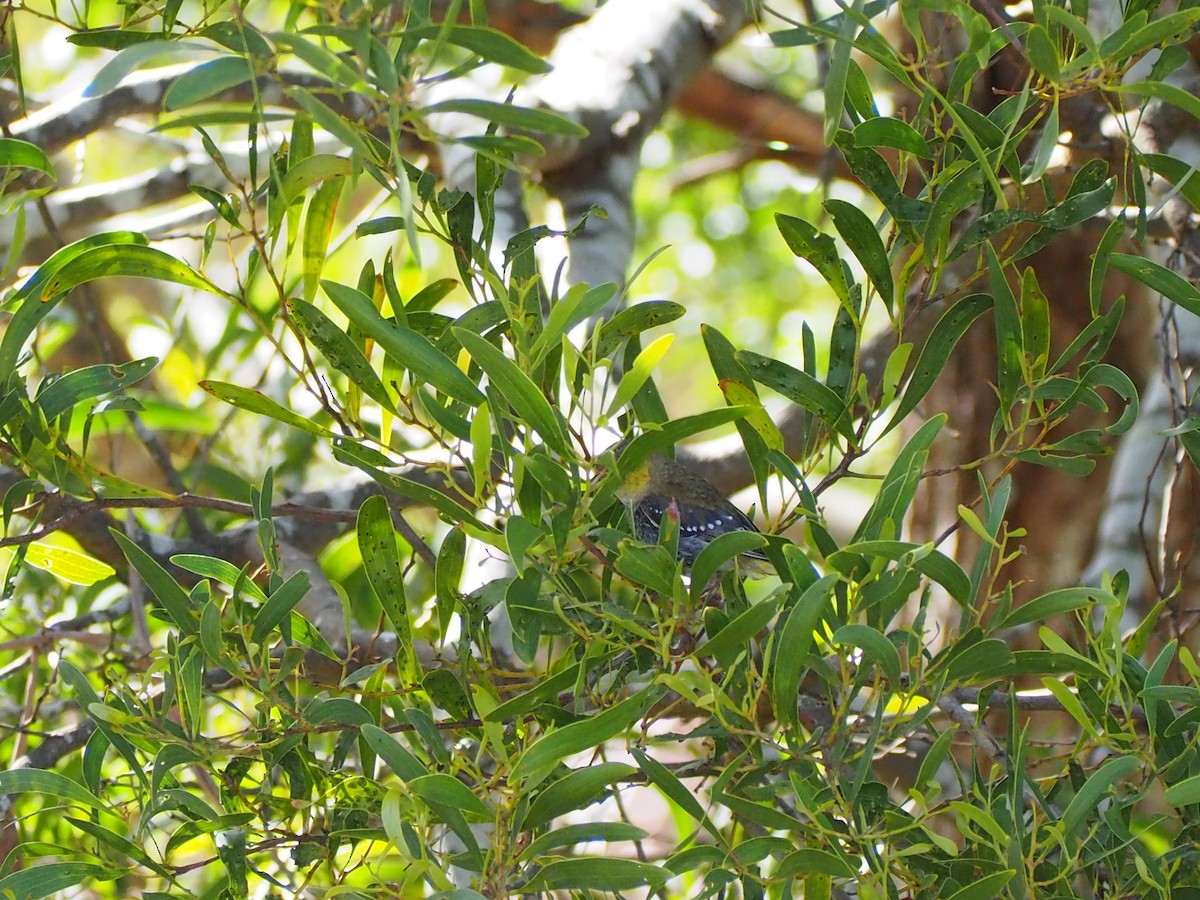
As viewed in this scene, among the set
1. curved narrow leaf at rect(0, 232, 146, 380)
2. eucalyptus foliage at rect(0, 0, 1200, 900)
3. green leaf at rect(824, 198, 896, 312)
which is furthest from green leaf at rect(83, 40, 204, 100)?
green leaf at rect(824, 198, 896, 312)

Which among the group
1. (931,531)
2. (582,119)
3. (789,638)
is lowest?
(789,638)

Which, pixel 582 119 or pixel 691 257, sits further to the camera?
pixel 691 257

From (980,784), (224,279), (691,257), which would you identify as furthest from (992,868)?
(691,257)

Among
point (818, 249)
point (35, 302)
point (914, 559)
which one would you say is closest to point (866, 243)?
point (818, 249)

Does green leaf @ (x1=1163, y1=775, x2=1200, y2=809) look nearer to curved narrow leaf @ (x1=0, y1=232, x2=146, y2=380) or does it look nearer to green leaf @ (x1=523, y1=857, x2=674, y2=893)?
green leaf @ (x1=523, y1=857, x2=674, y2=893)

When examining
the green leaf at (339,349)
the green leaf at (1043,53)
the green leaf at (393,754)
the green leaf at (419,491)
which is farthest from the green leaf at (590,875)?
the green leaf at (1043,53)

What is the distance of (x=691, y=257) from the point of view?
4707mm

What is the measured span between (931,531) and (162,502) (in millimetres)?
1986

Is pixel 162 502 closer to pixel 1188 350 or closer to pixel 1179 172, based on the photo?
pixel 1179 172

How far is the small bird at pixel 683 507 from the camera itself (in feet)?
3.79

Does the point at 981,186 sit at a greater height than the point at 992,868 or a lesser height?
greater

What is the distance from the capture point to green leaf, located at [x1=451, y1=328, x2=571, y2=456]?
25.9 inches

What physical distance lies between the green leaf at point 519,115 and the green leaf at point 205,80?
0.10 metres

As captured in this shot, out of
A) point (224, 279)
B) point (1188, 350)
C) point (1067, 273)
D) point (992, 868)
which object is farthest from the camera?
point (224, 279)
